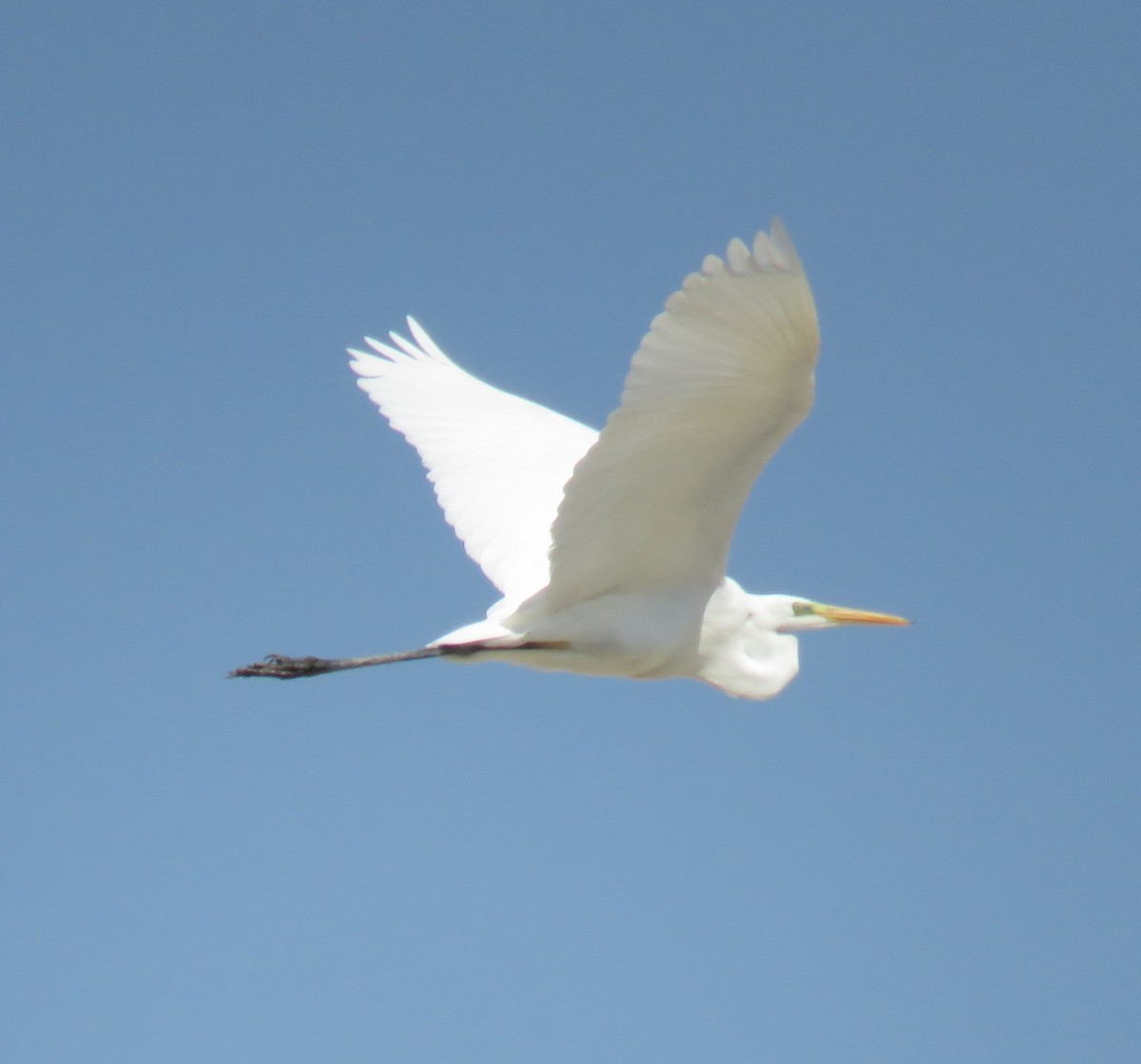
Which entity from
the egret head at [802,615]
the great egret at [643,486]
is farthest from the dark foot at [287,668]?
the egret head at [802,615]

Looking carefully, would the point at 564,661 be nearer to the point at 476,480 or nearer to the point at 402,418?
the point at 476,480

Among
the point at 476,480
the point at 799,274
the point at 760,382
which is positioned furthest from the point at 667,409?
the point at 476,480

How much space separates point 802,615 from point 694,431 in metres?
2.44

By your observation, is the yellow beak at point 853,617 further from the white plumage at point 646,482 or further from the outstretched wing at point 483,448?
the outstretched wing at point 483,448

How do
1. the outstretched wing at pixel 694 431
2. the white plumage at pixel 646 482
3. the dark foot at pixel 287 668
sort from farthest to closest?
the dark foot at pixel 287 668
the white plumage at pixel 646 482
the outstretched wing at pixel 694 431

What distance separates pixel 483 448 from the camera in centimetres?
955

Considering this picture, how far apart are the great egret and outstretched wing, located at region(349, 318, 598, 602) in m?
0.01

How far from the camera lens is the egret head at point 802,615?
8562mm

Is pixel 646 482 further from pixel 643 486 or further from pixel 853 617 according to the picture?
pixel 853 617

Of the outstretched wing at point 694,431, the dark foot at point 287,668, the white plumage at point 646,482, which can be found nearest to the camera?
the outstretched wing at point 694,431

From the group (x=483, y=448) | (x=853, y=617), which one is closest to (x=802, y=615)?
(x=853, y=617)

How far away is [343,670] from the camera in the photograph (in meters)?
8.16

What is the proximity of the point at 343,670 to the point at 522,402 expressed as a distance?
2.60 meters

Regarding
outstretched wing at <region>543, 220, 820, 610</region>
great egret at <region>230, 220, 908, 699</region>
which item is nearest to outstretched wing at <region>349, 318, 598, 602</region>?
great egret at <region>230, 220, 908, 699</region>
